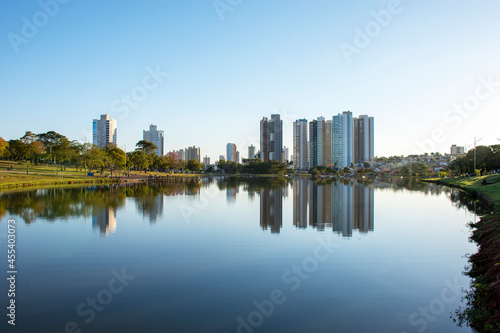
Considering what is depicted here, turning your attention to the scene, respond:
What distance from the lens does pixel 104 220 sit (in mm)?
→ 20438

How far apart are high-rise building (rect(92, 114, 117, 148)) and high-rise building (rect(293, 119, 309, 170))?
320 feet

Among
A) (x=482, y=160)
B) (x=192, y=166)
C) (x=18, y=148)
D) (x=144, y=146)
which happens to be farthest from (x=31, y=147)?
(x=482, y=160)

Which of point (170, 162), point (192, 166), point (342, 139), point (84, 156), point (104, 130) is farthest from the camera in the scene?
point (342, 139)

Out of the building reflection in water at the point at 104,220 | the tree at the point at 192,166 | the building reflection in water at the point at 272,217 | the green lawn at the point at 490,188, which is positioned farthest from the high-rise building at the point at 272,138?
the building reflection in water at the point at 104,220

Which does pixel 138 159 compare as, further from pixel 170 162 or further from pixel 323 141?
pixel 323 141

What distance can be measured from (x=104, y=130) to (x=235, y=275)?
16330 centimetres

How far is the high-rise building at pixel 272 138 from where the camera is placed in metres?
A: 187

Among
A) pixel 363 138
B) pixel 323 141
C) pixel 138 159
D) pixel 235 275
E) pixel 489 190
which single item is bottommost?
pixel 235 275

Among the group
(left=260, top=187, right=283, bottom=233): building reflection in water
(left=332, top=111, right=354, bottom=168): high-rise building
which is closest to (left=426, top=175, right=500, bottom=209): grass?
(left=260, top=187, right=283, bottom=233): building reflection in water

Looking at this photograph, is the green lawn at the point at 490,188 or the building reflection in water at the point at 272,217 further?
the green lawn at the point at 490,188

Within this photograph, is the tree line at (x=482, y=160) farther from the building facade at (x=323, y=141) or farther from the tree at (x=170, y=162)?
the building facade at (x=323, y=141)

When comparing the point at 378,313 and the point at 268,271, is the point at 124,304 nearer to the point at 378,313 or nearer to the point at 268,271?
the point at 268,271

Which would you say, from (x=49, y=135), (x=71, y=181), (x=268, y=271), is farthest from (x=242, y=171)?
(x=268, y=271)

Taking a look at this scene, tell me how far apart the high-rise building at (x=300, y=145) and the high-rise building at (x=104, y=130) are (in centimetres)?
9753
